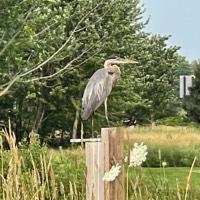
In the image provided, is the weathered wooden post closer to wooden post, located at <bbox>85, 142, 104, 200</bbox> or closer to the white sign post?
wooden post, located at <bbox>85, 142, 104, 200</bbox>

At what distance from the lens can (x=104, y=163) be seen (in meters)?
3.43

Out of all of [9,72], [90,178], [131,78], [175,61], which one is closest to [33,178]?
[90,178]

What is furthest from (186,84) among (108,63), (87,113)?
(87,113)

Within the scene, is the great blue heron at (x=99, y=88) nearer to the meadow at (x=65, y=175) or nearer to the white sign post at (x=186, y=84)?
the meadow at (x=65, y=175)

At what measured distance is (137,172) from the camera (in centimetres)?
345

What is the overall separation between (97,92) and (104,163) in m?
1.63

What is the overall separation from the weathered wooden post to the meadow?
0.07 meters

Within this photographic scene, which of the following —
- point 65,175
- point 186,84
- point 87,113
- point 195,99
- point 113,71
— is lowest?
point 65,175

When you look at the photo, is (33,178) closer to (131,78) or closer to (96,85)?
(96,85)

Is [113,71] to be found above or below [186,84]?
below

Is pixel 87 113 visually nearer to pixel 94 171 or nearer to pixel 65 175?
pixel 94 171

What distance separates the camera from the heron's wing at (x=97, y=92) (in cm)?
505

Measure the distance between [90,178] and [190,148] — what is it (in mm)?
20588

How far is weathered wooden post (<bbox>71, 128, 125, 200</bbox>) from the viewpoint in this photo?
339cm
